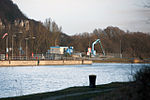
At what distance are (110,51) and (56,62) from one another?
66.5 m

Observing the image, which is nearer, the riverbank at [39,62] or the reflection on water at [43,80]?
the reflection on water at [43,80]

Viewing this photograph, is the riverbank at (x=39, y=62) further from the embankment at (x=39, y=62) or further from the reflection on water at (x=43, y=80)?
the reflection on water at (x=43, y=80)

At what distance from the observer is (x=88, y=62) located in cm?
12300

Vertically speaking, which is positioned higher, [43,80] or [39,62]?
[39,62]

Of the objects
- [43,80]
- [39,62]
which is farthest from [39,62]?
[43,80]

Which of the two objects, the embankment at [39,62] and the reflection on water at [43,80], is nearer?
the reflection on water at [43,80]

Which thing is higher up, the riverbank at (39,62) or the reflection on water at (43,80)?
the riverbank at (39,62)

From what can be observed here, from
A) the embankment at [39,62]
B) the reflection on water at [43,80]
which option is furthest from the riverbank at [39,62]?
the reflection on water at [43,80]

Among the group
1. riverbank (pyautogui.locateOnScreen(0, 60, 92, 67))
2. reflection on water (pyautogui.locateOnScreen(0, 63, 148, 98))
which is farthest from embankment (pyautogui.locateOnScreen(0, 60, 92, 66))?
reflection on water (pyautogui.locateOnScreen(0, 63, 148, 98))

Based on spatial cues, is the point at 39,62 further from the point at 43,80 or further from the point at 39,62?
the point at 43,80

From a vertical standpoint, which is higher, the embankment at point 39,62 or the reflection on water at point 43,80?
the embankment at point 39,62

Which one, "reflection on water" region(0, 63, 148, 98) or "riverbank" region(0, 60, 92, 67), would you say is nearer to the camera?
"reflection on water" region(0, 63, 148, 98)

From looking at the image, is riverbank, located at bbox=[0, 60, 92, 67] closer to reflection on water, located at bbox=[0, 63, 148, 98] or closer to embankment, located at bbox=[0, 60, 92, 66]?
embankment, located at bbox=[0, 60, 92, 66]

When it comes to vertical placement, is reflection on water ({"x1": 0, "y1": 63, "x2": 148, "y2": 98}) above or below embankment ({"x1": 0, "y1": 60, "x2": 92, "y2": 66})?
below
